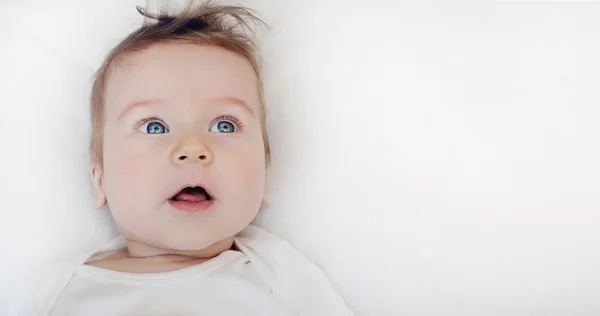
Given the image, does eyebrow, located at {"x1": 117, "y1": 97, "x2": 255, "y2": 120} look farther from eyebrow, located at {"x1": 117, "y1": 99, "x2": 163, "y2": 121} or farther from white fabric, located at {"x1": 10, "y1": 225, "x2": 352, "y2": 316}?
white fabric, located at {"x1": 10, "y1": 225, "x2": 352, "y2": 316}

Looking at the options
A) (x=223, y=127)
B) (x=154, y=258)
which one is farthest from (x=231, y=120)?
(x=154, y=258)

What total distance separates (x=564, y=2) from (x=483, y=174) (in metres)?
0.36

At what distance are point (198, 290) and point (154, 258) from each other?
105 millimetres

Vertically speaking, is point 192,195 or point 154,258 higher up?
point 192,195

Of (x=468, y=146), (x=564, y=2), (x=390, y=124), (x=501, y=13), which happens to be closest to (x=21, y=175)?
(x=390, y=124)

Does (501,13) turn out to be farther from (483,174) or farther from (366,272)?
(366,272)

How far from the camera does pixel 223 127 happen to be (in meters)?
1.05

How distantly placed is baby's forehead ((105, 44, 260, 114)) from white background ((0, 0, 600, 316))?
0.15 metres

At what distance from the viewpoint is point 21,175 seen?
1.11 m

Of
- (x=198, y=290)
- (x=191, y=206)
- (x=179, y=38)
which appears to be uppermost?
(x=179, y=38)

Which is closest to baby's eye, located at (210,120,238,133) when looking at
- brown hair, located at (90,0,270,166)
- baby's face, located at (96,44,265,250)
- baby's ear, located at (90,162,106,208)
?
baby's face, located at (96,44,265,250)

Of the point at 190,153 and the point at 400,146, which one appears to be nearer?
the point at 190,153

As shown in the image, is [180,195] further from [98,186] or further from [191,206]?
[98,186]

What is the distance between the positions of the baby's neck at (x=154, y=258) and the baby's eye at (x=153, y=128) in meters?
0.19
